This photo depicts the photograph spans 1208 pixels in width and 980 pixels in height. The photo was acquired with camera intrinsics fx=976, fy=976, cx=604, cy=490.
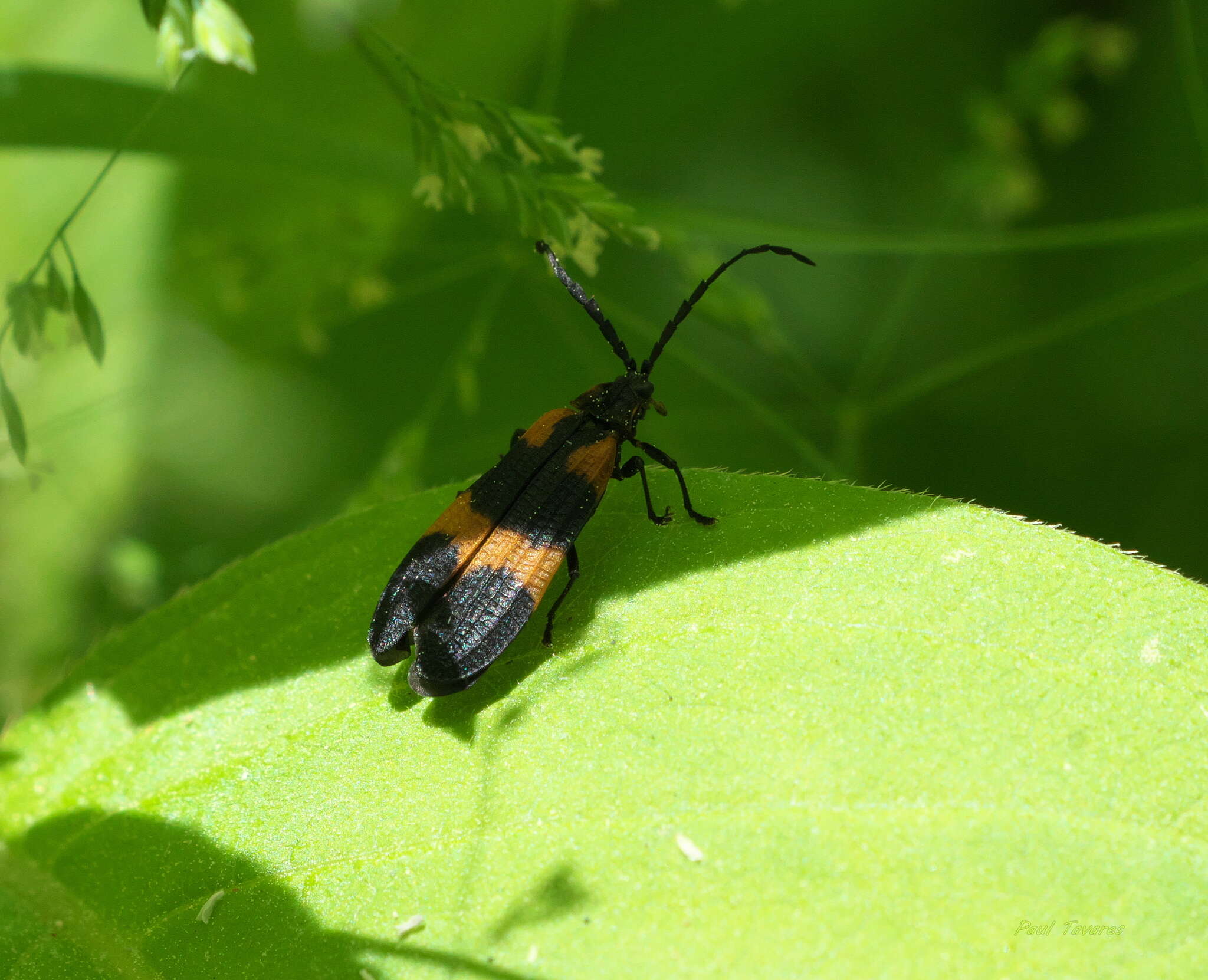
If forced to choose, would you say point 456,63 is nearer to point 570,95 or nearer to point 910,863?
point 570,95

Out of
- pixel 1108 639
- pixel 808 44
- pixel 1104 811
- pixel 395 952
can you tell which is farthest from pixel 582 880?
pixel 808 44

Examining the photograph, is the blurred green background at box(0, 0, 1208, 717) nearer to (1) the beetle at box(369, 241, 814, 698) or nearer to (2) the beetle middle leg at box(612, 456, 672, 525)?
(1) the beetle at box(369, 241, 814, 698)

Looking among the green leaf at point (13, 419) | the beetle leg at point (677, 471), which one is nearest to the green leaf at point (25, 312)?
the green leaf at point (13, 419)

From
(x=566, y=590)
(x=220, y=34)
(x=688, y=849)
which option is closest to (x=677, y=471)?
(x=566, y=590)

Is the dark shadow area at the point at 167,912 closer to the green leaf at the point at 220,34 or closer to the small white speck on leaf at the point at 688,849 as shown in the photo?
the small white speck on leaf at the point at 688,849

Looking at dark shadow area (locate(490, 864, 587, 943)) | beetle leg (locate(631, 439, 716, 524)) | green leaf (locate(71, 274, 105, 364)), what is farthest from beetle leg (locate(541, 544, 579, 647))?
green leaf (locate(71, 274, 105, 364))

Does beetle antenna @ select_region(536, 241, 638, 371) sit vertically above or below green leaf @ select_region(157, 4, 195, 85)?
below
